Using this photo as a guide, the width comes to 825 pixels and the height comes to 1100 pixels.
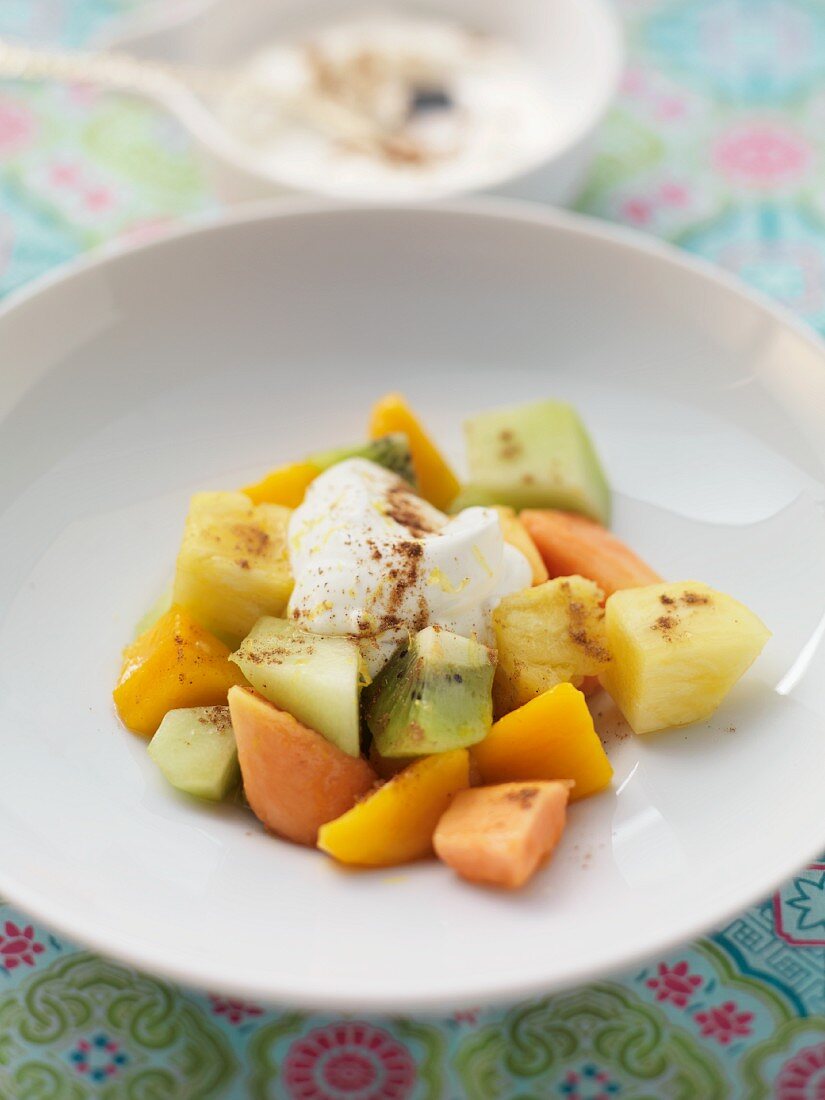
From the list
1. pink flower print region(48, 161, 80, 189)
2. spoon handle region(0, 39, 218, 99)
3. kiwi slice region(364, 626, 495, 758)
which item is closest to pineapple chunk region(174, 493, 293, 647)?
kiwi slice region(364, 626, 495, 758)

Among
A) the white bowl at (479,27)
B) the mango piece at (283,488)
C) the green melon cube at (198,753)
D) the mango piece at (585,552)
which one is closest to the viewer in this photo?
the green melon cube at (198,753)

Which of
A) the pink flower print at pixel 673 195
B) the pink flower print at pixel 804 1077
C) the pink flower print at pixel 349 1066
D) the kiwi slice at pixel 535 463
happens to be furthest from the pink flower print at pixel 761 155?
the pink flower print at pixel 349 1066

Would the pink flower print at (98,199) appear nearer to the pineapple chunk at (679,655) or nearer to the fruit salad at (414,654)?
the fruit salad at (414,654)

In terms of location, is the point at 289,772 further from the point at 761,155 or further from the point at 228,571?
the point at 761,155

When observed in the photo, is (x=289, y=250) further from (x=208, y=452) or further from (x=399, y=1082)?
(x=399, y=1082)

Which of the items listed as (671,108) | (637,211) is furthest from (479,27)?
(637,211)
